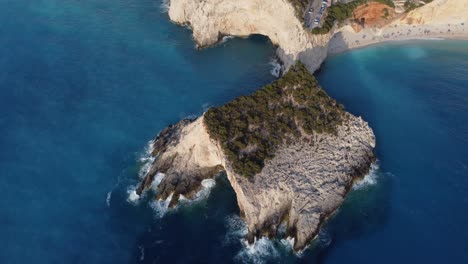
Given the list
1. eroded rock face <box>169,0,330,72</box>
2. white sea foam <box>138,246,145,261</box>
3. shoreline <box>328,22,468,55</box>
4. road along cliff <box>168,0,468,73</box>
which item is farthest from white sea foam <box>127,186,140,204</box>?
shoreline <box>328,22,468,55</box>

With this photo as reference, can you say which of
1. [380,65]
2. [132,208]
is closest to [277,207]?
[132,208]

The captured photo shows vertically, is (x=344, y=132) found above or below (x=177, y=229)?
above

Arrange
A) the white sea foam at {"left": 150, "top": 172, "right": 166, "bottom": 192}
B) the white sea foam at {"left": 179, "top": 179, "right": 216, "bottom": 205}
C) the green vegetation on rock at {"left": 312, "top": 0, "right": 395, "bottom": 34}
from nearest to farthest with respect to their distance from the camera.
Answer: the white sea foam at {"left": 179, "top": 179, "right": 216, "bottom": 205}
the white sea foam at {"left": 150, "top": 172, "right": 166, "bottom": 192}
the green vegetation on rock at {"left": 312, "top": 0, "right": 395, "bottom": 34}

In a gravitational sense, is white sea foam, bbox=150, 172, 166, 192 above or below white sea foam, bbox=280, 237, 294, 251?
above

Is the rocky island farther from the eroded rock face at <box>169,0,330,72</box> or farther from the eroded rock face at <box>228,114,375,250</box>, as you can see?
the eroded rock face at <box>169,0,330,72</box>

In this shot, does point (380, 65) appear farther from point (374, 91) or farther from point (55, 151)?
point (55, 151)
